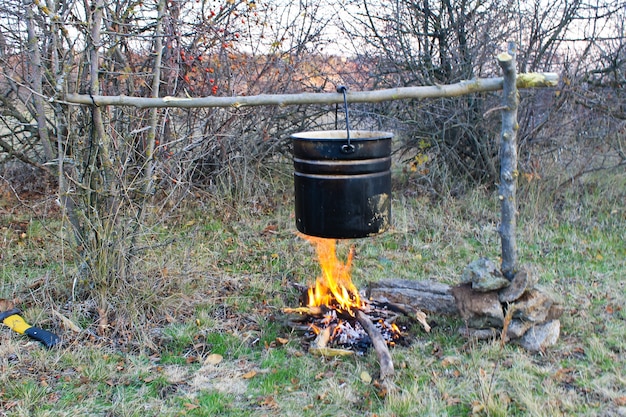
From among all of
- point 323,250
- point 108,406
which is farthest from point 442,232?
point 108,406

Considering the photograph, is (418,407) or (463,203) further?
(463,203)

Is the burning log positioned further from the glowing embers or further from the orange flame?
the orange flame

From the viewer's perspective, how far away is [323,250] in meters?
5.52

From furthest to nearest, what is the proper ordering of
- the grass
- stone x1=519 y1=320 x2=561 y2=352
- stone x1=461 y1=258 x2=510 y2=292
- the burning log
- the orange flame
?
the orange flame, stone x1=461 y1=258 x2=510 y2=292, stone x1=519 y1=320 x2=561 y2=352, the burning log, the grass

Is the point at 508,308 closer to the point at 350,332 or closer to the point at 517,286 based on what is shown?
the point at 517,286

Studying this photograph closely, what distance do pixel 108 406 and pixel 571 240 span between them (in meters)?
4.76

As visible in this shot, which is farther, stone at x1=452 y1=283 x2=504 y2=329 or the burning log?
stone at x1=452 y1=283 x2=504 y2=329

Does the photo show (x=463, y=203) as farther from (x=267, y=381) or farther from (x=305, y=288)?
(x=267, y=381)

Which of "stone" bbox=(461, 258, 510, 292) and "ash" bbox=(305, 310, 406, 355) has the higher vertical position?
"stone" bbox=(461, 258, 510, 292)

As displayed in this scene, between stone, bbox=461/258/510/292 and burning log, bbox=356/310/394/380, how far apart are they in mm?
733

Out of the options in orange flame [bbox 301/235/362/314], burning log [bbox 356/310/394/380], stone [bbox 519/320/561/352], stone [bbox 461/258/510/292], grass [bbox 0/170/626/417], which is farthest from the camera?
orange flame [bbox 301/235/362/314]

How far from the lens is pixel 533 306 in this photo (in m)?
3.85

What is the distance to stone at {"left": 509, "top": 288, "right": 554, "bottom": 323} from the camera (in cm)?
383

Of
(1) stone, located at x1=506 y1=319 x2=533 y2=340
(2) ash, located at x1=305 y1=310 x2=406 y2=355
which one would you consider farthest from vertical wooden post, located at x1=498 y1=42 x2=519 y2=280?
(2) ash, located at x1=305 y1=310 x2=406 y2=355
